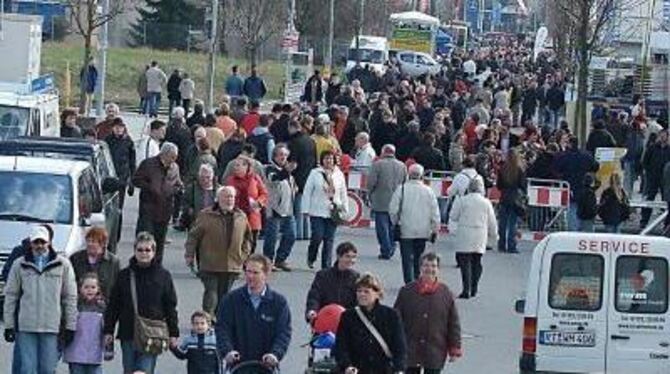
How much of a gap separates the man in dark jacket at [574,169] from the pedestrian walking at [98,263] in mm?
16060

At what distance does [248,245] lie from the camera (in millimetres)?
19938

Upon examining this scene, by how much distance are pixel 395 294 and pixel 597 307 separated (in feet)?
20.9

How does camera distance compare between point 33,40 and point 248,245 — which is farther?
point 33,40

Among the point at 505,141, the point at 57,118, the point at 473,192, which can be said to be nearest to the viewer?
the point at 473,192

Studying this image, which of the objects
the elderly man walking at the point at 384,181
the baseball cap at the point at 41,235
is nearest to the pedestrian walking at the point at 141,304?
the baseball cap at the point at 41,235

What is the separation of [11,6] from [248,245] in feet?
185

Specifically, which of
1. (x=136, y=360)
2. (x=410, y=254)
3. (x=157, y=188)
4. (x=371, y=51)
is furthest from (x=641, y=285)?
(x=371, y=51)

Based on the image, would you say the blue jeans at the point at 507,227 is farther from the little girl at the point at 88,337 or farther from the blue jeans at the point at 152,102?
the blue jeans at the point at 152,102

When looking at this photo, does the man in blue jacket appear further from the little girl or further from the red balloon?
the little girl

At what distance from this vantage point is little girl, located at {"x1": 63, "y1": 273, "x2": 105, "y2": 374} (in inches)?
617

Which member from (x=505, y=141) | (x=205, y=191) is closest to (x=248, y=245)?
(x=205, y=191)

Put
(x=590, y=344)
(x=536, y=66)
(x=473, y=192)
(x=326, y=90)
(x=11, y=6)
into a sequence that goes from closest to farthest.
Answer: (x=590, y=344) → (x=473, y=192) → (x=326, y=90) → (x=11, y=6) → (x=536, y=66)

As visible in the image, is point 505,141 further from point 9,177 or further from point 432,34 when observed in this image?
point 432,34

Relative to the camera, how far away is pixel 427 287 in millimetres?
16328
